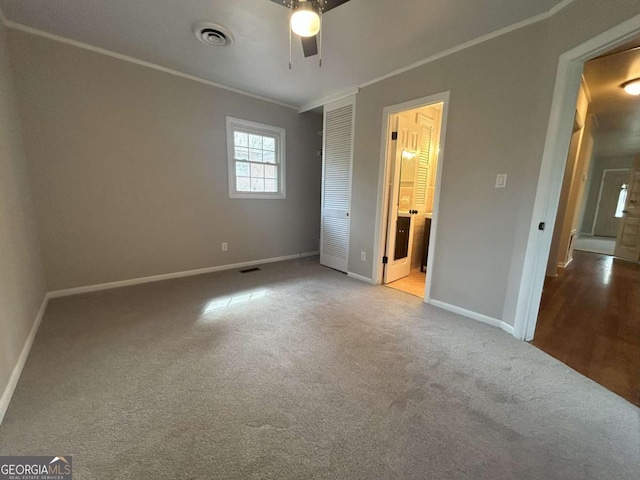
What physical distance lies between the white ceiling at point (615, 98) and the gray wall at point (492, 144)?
2.88ft

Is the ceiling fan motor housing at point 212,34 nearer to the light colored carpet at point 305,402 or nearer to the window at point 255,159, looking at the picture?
the window at point 255,159

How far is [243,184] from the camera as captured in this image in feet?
12.9

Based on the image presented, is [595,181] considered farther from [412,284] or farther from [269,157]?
[269,157]

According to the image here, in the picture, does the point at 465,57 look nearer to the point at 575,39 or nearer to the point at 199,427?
the point at 575,39

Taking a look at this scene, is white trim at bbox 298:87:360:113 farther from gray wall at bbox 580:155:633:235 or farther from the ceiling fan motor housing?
gray wall at bbox 580:155:633:235

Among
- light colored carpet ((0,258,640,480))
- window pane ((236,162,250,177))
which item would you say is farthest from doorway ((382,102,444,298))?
window pane ((236,162,250,177))

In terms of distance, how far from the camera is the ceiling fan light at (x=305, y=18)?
1.39 m

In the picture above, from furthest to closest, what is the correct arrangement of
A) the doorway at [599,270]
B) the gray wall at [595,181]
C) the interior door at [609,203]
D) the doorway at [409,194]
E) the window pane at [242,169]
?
the interior door at [609,203], the gray wall at [595,181], the window pane at [242,169], the doorway at [409,194], the doorway at [599,270]

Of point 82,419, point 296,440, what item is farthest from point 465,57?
point 82,419

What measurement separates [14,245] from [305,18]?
2.55 m

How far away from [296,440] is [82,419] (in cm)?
112

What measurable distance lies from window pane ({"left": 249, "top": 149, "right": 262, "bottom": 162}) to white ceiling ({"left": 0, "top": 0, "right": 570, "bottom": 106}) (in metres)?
1.12

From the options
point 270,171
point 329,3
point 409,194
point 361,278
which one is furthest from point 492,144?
point 270,171

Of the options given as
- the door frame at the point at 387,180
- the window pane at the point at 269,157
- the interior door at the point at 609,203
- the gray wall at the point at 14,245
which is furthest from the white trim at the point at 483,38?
the interior door at the point at 609,203
